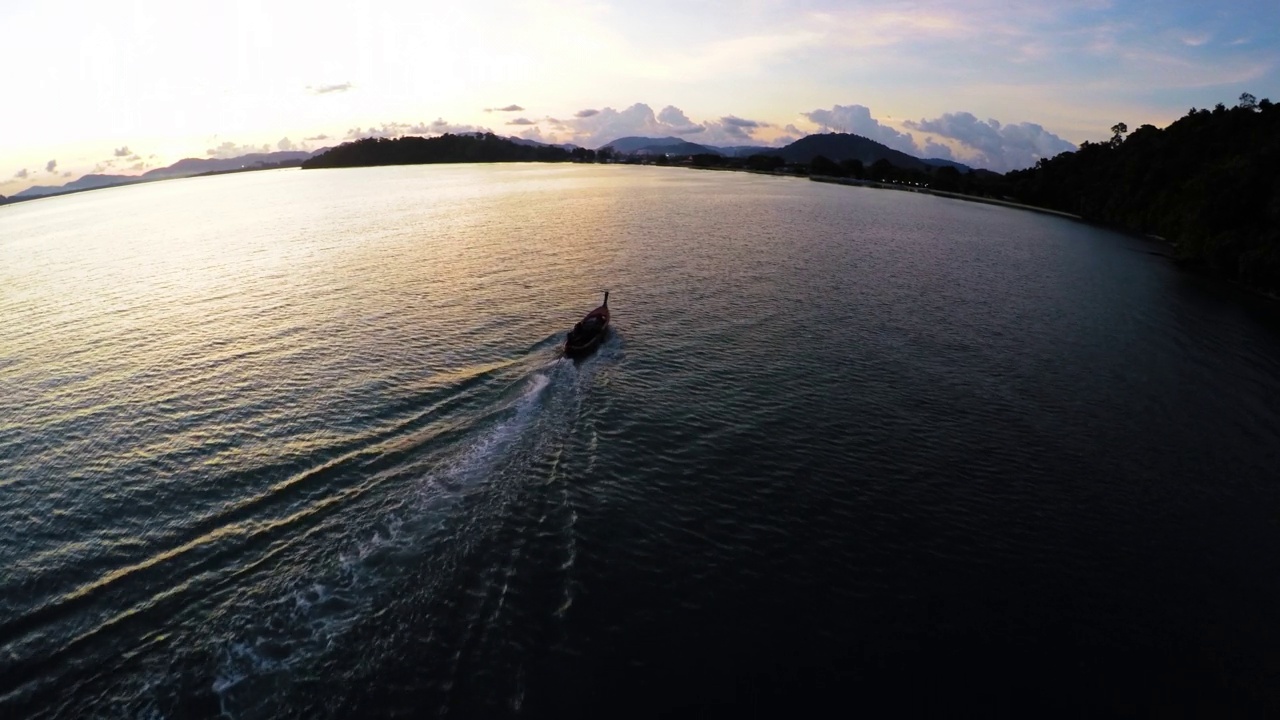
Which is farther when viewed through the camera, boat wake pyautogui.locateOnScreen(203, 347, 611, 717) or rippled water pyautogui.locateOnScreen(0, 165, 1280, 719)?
rippled water pyautogui.locateOnScreen(0, 165, 1280, 719)

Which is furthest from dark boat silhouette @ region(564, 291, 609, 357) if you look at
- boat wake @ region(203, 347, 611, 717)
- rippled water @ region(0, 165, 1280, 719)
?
boat wake @ region(203, 347, 611, 717)

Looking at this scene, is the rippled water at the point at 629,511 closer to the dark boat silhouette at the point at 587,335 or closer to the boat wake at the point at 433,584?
the boat wake at the point at 433,584

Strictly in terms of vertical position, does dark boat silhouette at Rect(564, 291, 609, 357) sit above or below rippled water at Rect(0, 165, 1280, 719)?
above

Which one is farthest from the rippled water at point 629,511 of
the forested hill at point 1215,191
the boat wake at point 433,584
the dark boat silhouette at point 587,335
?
the forested hill at point 1215,191

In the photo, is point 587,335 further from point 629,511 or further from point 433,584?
point 433,584

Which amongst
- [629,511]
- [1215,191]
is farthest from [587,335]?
[1215,191]

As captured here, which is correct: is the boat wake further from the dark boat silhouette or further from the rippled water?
the dark boat silhouette


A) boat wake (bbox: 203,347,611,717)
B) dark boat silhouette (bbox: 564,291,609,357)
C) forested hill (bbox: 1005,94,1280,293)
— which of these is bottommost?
boat wake (bbox: 203,347,611,717)
